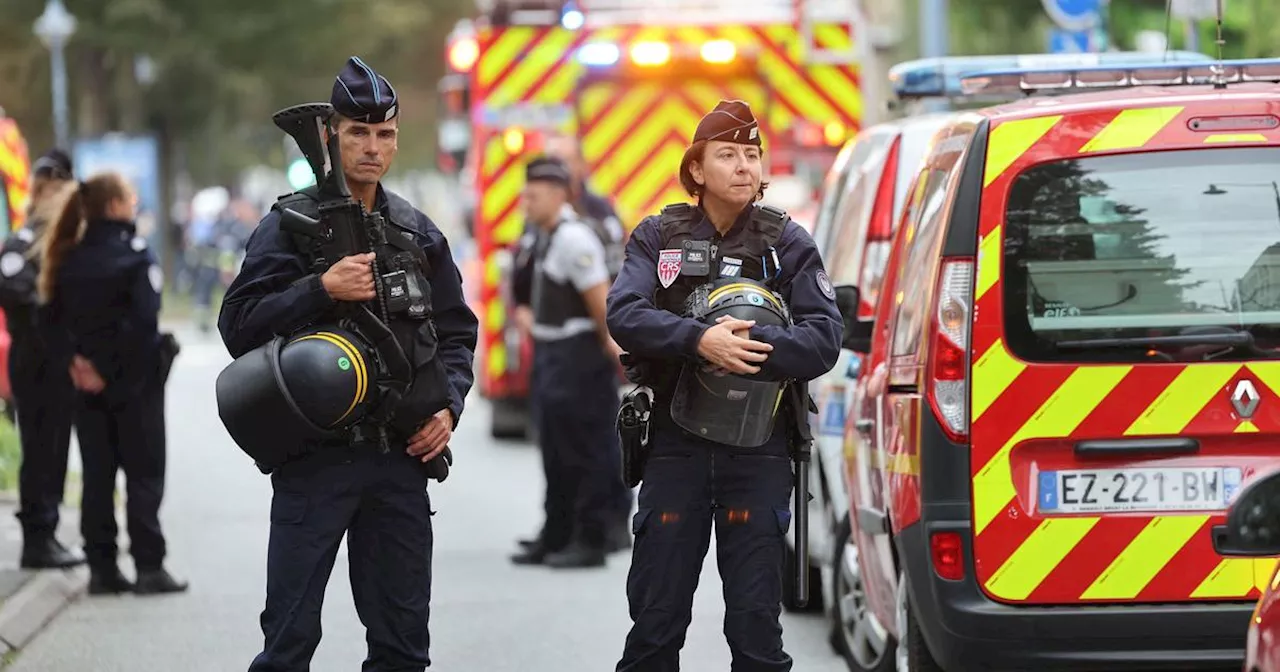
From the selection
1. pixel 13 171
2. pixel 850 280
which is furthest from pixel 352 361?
pixel 13 171

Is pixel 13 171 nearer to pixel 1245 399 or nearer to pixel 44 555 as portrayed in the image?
pixel 44 555

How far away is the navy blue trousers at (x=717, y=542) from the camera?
19.9 ft

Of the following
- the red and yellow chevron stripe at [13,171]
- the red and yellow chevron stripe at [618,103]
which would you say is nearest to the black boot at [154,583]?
the red and yellow chevron stripe at [618,103]

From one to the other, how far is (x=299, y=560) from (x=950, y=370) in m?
1.70

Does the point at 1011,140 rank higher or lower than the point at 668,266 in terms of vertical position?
higher

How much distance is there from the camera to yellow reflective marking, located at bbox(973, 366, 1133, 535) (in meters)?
6.22

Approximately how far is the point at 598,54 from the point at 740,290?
1095cm

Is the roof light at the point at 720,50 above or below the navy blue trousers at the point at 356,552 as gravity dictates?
below

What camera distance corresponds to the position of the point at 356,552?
6.15m

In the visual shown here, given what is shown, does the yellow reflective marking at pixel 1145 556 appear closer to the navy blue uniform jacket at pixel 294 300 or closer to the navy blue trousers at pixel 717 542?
the navy blue trousers at pixel 717 542

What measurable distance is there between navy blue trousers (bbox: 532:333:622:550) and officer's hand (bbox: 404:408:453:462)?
196 inches

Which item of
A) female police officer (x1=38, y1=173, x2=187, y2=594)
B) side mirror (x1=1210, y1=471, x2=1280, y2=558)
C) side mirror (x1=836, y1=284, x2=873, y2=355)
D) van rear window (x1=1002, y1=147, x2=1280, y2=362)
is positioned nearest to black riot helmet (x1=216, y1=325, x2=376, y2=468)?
van rear window (x1=1002, y1=147, x2=1280, y2=362)

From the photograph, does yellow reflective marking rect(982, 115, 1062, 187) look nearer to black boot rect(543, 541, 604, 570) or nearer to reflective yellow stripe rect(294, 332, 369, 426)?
reflective yellow stripe rect(294, 332, 369, 426)

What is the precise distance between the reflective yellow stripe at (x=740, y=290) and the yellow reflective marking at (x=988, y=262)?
533 millimetres
